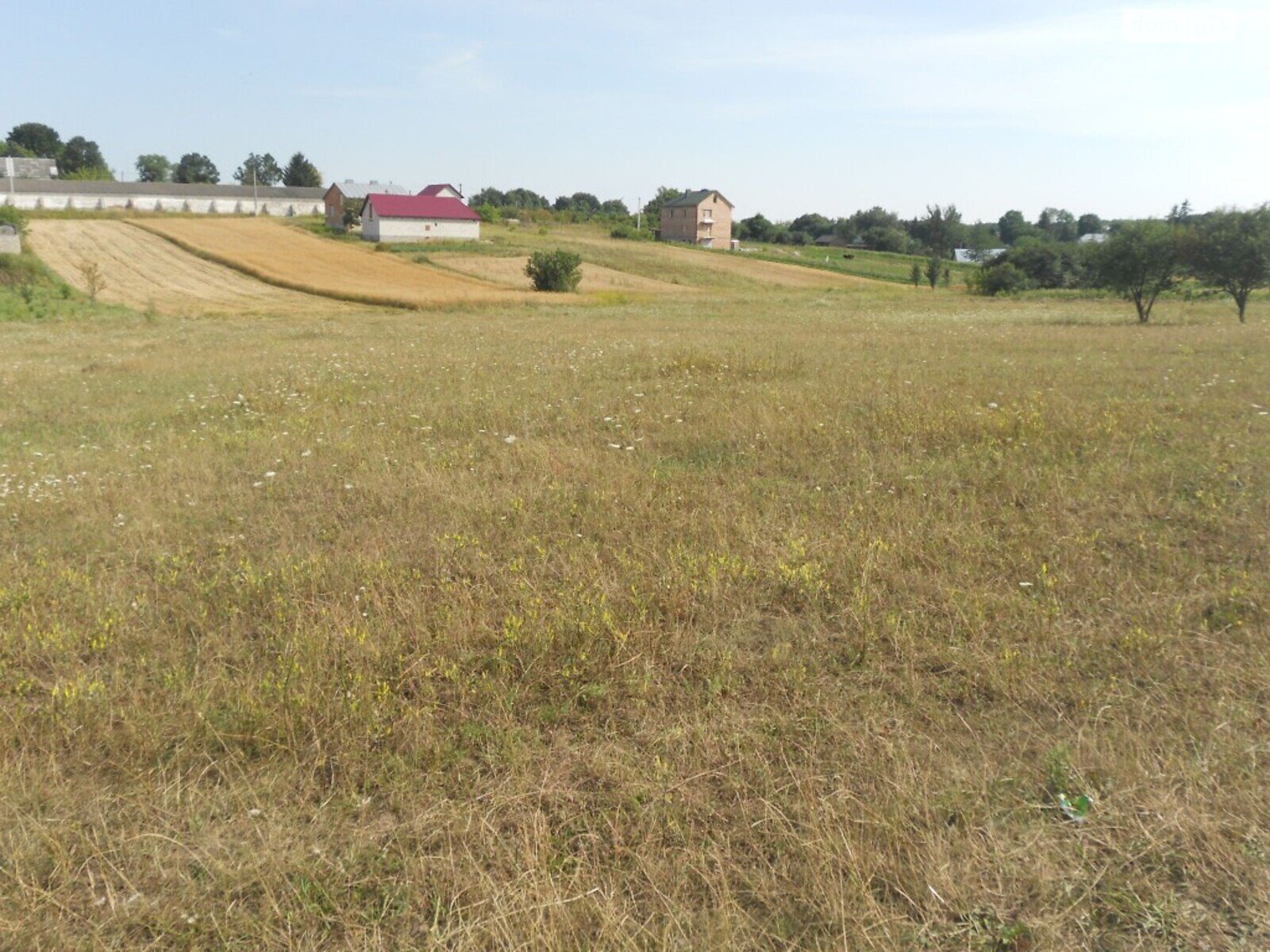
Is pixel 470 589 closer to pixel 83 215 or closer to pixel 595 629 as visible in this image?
pixel 595 629

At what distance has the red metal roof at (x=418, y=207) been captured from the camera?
8175 cm

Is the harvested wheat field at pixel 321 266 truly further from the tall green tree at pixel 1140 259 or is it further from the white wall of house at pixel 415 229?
the tall green tree at pixel 1140 259

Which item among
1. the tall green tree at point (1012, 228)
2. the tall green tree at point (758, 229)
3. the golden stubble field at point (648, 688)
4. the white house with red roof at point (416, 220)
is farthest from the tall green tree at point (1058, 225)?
the golden stubble field at point (648, 688)

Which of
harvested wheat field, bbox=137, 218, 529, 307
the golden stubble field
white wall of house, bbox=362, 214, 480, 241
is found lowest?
the golden stubble field

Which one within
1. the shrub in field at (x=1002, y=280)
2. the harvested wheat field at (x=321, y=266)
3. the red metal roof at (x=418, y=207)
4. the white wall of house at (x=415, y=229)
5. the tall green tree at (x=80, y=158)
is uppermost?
the tall green tree at (x=80, y=158)

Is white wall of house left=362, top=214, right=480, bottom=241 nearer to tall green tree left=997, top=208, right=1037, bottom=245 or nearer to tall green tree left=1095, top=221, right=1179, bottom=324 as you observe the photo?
tall green tree left=1095, top=221, right=1179, bottom=324

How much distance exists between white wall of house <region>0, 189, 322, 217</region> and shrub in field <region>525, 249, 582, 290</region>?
82568 mm

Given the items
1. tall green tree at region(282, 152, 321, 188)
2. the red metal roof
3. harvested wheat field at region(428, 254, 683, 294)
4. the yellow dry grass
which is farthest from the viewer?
tall green tree at region(282, 152, 321, 188)

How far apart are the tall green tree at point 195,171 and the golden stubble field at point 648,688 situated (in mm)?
178754

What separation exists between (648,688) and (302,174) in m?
152

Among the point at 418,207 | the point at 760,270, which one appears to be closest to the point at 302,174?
the point at 418,207

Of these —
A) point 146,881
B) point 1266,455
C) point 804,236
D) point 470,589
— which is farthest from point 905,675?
point 804,236

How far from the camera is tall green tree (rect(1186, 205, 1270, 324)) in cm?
2622

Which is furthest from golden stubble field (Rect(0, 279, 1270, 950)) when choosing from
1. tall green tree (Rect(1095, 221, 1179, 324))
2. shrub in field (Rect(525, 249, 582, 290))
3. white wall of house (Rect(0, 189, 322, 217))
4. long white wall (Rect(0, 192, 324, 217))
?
long white wall (Rect(0, 192, 324, 217))
